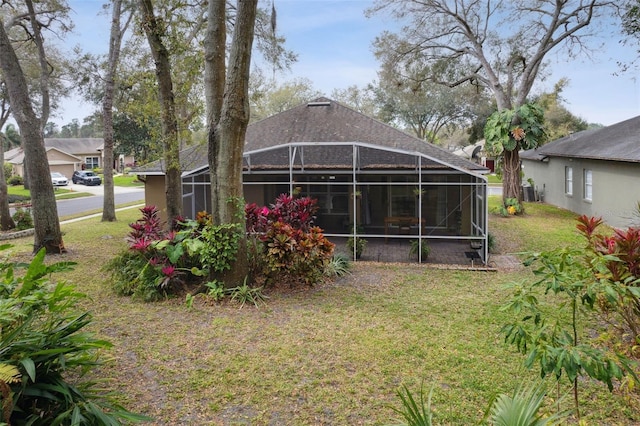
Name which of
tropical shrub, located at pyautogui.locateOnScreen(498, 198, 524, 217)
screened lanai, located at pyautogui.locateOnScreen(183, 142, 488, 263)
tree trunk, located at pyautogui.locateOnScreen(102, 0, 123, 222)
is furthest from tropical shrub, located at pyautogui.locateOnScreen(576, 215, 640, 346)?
tree trunk, located at pyautogui.locateOnScreen(102, 0, 123, 222)

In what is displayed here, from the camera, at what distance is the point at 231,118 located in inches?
299

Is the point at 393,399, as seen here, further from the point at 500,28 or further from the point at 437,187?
the point at 500,28

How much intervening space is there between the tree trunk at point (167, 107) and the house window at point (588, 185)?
1509 cm

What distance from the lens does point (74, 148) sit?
182ft

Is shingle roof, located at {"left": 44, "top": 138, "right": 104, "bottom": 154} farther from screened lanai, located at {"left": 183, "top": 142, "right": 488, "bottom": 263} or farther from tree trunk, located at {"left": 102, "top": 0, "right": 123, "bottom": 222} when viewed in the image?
screened lanai, located at {"left": 183, "top": 142, "right": 488, "bottom": 263}

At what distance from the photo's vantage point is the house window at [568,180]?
19.6m

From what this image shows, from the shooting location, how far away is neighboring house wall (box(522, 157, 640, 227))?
13.9 metres

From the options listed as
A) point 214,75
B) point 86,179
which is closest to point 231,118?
point 214,75

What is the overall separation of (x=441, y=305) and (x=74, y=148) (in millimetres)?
58718

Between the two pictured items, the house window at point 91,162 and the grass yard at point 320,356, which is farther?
the house window at point 91,162

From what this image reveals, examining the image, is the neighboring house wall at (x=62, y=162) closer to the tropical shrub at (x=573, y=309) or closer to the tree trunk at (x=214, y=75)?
the tree trunk at (x=214, y=75)

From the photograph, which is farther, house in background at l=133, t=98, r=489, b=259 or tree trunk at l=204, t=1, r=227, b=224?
house in background at l=133, t=98, r=489, b=259

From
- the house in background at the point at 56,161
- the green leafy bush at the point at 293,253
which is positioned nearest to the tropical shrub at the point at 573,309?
the green leafy bush at the point at 293,253

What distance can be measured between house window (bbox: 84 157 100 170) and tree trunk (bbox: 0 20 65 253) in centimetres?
5095
